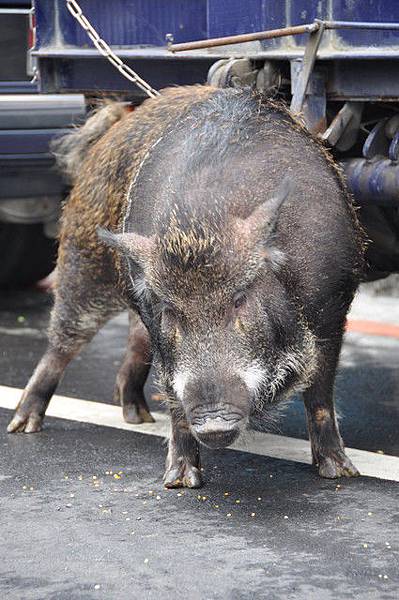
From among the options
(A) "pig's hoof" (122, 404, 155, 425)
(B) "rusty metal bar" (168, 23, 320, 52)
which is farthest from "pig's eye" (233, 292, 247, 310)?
(A) "pig's hoof" (122, 404, 155, 425)

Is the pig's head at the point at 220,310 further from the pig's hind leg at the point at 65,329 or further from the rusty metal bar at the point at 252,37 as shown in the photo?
the pig's hind leg at the point at 65,329

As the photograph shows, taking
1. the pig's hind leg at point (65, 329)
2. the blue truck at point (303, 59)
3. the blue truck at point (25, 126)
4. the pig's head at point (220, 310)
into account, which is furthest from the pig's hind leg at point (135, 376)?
the blue truck at point (25, 126)

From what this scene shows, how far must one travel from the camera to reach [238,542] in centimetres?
461

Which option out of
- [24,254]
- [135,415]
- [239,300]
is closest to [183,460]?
[239,300]

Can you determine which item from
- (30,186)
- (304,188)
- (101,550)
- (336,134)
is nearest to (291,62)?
(336,134)

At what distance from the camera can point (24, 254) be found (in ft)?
29.8

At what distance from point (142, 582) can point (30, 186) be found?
398cm

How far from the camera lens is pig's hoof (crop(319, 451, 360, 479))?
5305mm

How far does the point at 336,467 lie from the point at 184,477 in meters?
0.59

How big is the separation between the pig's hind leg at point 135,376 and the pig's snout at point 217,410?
1.57 metres

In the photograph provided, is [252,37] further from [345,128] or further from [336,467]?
[336,467]

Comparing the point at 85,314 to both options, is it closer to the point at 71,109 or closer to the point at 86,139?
the point at 86,139

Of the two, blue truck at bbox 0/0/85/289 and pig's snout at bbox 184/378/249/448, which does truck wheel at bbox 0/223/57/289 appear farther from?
pig's snout at bbox 184/378/249/448

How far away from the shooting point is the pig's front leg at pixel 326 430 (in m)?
5.31
